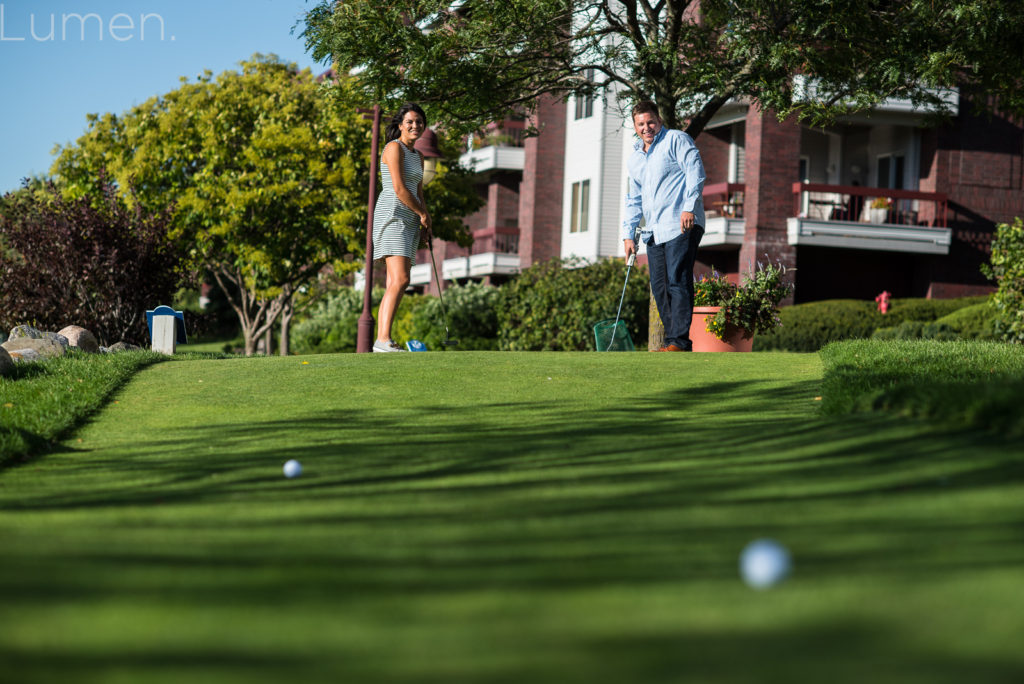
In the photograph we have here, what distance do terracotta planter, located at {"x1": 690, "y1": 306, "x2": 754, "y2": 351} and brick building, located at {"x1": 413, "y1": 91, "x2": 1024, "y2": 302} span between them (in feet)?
43.7

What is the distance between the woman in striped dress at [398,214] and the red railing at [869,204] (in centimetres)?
1787

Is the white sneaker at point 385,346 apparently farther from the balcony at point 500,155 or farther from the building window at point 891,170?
the balcony at point 500,155

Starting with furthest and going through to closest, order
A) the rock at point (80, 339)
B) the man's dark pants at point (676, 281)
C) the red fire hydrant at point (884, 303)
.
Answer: the red fire hydrant at point (884, 303) < the rock at point (80, 339) < the man's dark pants at point (676, 281)

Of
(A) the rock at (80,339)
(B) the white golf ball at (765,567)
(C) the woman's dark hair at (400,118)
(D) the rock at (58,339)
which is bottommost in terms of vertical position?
(A) the rock at (80,339)

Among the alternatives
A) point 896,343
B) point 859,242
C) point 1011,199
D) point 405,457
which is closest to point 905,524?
point 405,457

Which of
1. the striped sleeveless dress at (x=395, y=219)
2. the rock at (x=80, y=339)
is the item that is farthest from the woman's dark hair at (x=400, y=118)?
the rock at (x=80, y=339)

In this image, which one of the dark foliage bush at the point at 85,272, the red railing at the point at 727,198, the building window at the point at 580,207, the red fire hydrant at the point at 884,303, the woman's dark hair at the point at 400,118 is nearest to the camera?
the woman's dark hair at the point at 400,118

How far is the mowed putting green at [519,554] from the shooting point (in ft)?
7.17

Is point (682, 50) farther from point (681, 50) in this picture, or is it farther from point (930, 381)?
point (930, 381)

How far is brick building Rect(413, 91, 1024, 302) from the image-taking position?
27.3 meters

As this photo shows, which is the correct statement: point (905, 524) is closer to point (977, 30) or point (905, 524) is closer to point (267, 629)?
point (267, 629)

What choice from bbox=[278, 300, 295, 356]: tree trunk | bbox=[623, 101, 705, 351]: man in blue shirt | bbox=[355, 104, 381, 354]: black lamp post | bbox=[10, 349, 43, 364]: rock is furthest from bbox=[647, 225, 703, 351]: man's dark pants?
bbox=[278, 300, 295, 356]: tree trunk

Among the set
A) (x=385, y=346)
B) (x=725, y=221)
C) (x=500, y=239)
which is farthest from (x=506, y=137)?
(x=385, y=346)

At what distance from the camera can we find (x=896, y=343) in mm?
9914
